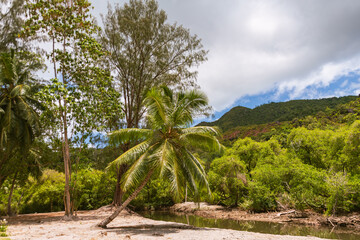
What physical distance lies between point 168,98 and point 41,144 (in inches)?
489

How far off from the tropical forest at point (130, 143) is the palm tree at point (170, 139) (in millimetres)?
53

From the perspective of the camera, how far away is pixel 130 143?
19.9 metres

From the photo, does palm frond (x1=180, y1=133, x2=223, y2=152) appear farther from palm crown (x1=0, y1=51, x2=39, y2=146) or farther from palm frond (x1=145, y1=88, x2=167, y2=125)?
palm crown (x1=0, y1=51, x2=39, y2=146)

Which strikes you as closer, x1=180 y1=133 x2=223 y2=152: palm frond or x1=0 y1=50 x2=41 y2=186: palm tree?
x1=180 y1=133 x2=223 y2=152: palm frond

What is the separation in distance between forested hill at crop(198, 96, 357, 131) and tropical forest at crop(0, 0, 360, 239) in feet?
172

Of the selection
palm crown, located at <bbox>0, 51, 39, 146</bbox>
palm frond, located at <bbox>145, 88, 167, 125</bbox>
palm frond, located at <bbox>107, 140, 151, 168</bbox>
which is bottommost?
palm frond, located at <bbox>107, 140, 151, 168</bbox>

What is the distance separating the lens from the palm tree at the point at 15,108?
1427 cm

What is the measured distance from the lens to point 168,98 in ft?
38.5

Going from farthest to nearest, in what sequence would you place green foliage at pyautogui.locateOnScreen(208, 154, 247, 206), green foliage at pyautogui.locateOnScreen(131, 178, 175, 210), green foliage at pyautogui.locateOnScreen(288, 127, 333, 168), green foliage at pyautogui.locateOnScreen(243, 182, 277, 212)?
1. green foliage at pyautogui.locateOnScreen(131, 178, 175, 210)
2. green foliage at pyautogui.locateOnScreen(208, 154, 247, 206)
3. green foliage at pyautogui.locateOnScreen(288, 127, 333, 168)
4. green foliage at pyautogui.locateOnScreen(243, 182, 277, 212)

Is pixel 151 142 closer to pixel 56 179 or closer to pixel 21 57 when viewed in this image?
pixel 21 57

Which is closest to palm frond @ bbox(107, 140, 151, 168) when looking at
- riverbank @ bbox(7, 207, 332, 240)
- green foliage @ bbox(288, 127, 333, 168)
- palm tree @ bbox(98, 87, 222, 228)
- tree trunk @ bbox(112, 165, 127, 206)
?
palm tree @ bbox(98, 87, 222, 228)

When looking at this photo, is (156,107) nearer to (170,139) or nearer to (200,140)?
(170,139)

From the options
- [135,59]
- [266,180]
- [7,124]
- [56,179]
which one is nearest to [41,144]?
[7,124]

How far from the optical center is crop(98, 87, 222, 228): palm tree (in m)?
10.4
